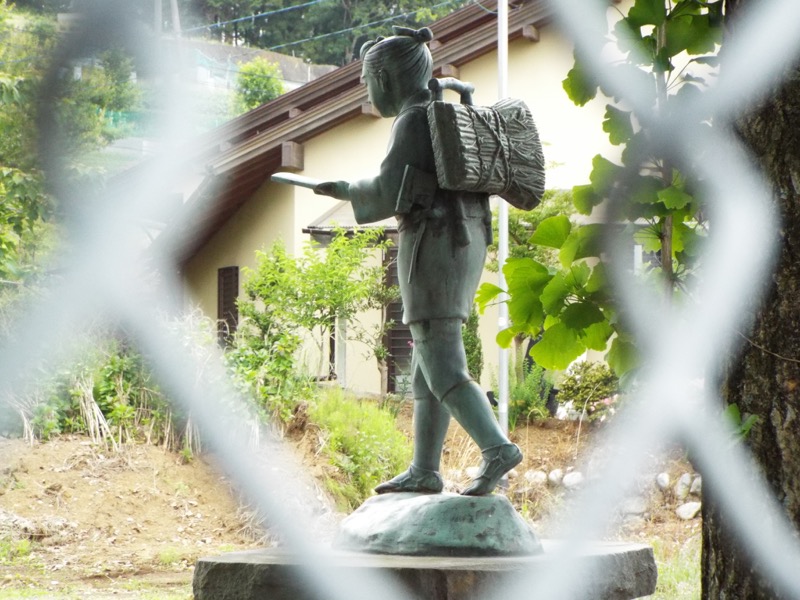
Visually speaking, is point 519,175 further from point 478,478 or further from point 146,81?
point 146,81

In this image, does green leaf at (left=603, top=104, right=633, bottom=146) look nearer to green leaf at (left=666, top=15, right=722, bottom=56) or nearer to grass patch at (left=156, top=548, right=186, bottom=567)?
green leaf at (left=666, top=15, right=722, bottom=56)

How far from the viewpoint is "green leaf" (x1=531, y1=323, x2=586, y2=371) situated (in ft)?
4.19

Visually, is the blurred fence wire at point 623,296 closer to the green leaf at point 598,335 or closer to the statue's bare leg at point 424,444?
the green leaf at point 598,335

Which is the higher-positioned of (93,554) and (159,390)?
(159,390)

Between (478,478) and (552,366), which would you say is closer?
(552,366)

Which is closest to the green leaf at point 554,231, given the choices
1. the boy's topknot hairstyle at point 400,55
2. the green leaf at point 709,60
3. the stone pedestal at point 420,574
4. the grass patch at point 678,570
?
the green leaf at point 709,60

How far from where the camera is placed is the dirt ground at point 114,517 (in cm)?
561

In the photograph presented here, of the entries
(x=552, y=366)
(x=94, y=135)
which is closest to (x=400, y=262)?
(x=552, y=366)

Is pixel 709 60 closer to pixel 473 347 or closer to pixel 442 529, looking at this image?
pixel 442 529

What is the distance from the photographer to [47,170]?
36cm

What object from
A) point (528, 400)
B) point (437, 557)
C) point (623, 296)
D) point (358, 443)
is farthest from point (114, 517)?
point (623, 296)

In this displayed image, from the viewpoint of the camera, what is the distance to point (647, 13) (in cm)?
102

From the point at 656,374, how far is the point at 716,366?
25 cm

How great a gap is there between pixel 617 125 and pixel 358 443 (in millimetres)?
5920
